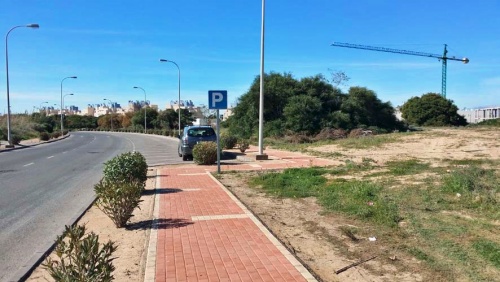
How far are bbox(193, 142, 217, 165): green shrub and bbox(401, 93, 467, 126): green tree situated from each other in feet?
165

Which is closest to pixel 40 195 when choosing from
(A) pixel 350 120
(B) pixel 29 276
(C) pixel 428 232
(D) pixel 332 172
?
(B) pixel 29 276

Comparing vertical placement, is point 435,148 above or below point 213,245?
above

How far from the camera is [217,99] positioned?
518 inches

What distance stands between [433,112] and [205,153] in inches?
2059

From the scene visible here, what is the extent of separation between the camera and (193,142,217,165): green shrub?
1645cm

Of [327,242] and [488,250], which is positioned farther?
[327,242]

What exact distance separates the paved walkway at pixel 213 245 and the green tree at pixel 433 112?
57213mm

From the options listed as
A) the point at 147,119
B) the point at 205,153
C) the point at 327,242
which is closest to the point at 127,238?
the point at 327,242

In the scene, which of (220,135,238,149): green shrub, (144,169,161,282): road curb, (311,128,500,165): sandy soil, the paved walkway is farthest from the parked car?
(144,169,161,282): road curb

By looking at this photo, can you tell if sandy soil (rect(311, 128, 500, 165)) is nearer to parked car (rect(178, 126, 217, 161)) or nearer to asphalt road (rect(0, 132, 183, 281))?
parked car (rect(178, 126, 217, 161))

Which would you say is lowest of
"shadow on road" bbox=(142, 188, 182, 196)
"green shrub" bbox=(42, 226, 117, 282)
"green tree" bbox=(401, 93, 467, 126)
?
"shadow on road" bbox=(142, 188, 182, 196)

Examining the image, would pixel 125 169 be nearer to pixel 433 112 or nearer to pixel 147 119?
pixel 433 112

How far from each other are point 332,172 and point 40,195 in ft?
25.6

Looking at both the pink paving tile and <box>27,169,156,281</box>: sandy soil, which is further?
<box>27,169,156,281</box>: sandy soil
